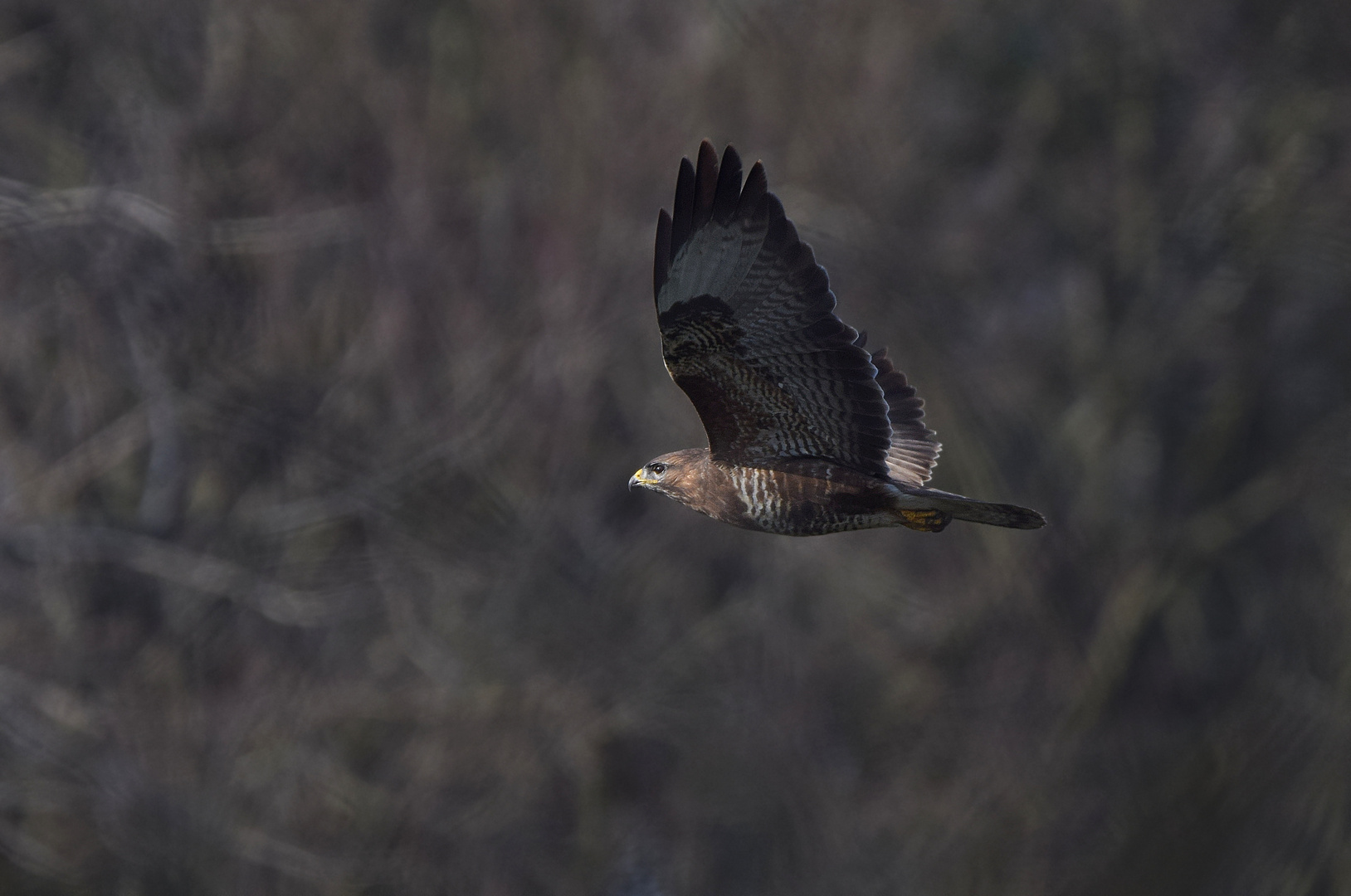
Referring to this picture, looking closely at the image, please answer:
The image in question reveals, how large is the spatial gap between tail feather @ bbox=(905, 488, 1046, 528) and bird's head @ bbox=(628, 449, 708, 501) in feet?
2.05

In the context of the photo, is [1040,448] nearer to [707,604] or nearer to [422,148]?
[707,604]

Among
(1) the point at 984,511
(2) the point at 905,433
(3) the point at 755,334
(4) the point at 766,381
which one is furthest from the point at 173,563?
(1) the point at 984,511

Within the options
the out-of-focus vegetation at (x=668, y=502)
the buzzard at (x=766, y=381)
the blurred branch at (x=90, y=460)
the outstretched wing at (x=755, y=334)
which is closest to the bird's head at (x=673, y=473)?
the buzzard at (x=766, y=381)

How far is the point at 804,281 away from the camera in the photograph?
12.0ft

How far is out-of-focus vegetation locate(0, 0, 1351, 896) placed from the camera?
10594 mm

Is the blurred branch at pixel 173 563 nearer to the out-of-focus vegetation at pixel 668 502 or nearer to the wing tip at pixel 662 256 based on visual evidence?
the out-of-focus vegetation at pixel 668 502

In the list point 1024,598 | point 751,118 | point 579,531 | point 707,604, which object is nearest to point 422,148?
point 751,118

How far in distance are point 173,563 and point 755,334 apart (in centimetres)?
802

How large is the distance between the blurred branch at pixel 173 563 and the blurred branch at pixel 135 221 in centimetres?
206

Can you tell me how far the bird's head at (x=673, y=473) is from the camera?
423 centimetres

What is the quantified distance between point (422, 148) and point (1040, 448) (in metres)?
5.32

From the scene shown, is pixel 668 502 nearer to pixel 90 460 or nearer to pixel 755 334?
A: pixel 90 460

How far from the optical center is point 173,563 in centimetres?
1084

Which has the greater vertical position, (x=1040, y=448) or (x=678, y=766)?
(x=1040, y=448)
